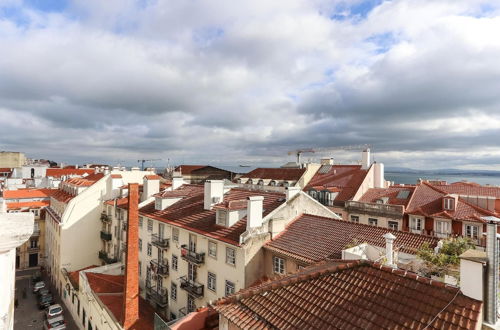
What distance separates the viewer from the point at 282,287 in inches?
410

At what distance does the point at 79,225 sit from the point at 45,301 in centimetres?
929

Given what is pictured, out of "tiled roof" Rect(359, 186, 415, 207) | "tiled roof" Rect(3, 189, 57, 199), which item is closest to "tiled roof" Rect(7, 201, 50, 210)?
"tiled roof" Rect(3, 189, 57, 199)

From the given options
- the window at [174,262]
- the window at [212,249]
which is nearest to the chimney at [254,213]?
the window at [212,249]

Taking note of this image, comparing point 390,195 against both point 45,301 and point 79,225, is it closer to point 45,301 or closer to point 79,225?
point 79,225

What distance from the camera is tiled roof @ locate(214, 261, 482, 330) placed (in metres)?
7.70

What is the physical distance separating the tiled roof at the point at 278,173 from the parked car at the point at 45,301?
38.5 m

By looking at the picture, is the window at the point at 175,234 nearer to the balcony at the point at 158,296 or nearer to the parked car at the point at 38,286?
the balcony at the point at 158,296

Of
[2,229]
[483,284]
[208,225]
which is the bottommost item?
[208,225]

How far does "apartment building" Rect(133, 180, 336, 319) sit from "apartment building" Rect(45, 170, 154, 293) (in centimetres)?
1276

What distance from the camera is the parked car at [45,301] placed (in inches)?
1337

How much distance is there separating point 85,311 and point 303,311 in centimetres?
2683

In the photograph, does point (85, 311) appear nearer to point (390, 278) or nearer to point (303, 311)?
point (303, 311)

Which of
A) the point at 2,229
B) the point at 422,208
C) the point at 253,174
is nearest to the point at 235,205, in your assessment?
the point at 2,229

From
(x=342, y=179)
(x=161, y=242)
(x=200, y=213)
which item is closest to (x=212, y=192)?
(x=200, y=213)
